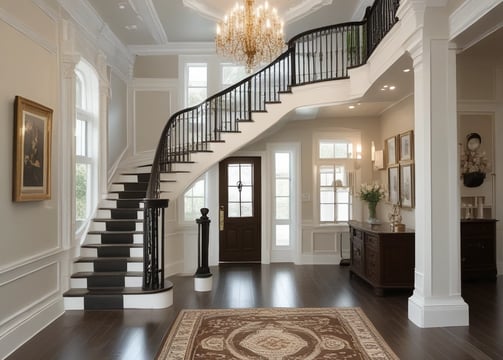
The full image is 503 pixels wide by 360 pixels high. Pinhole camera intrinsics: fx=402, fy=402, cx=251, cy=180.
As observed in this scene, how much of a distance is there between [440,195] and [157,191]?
12.8 feet

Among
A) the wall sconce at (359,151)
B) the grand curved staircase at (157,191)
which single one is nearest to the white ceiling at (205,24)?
the grand curved staircase at (157,191)

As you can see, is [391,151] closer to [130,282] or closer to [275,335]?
[275,335]

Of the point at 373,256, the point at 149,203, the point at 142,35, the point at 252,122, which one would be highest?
the point at 142,35

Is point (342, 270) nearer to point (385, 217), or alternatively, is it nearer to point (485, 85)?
point (385, 217)

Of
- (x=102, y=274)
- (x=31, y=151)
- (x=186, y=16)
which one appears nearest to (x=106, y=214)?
(x=102, y=274)

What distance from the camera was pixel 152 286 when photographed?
202 inches

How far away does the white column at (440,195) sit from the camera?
416cm

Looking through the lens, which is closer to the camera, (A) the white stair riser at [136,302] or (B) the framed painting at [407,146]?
(A) the white stair riser at [136,302]

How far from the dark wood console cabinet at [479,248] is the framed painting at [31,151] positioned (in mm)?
5909

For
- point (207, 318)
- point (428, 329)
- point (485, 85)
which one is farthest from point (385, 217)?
point (207, 318)

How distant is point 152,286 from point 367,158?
4970 millimetres

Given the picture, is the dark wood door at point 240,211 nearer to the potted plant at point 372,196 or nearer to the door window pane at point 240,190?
the door window pane at point 240,190

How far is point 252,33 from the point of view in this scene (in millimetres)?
4895

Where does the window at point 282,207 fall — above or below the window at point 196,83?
below
